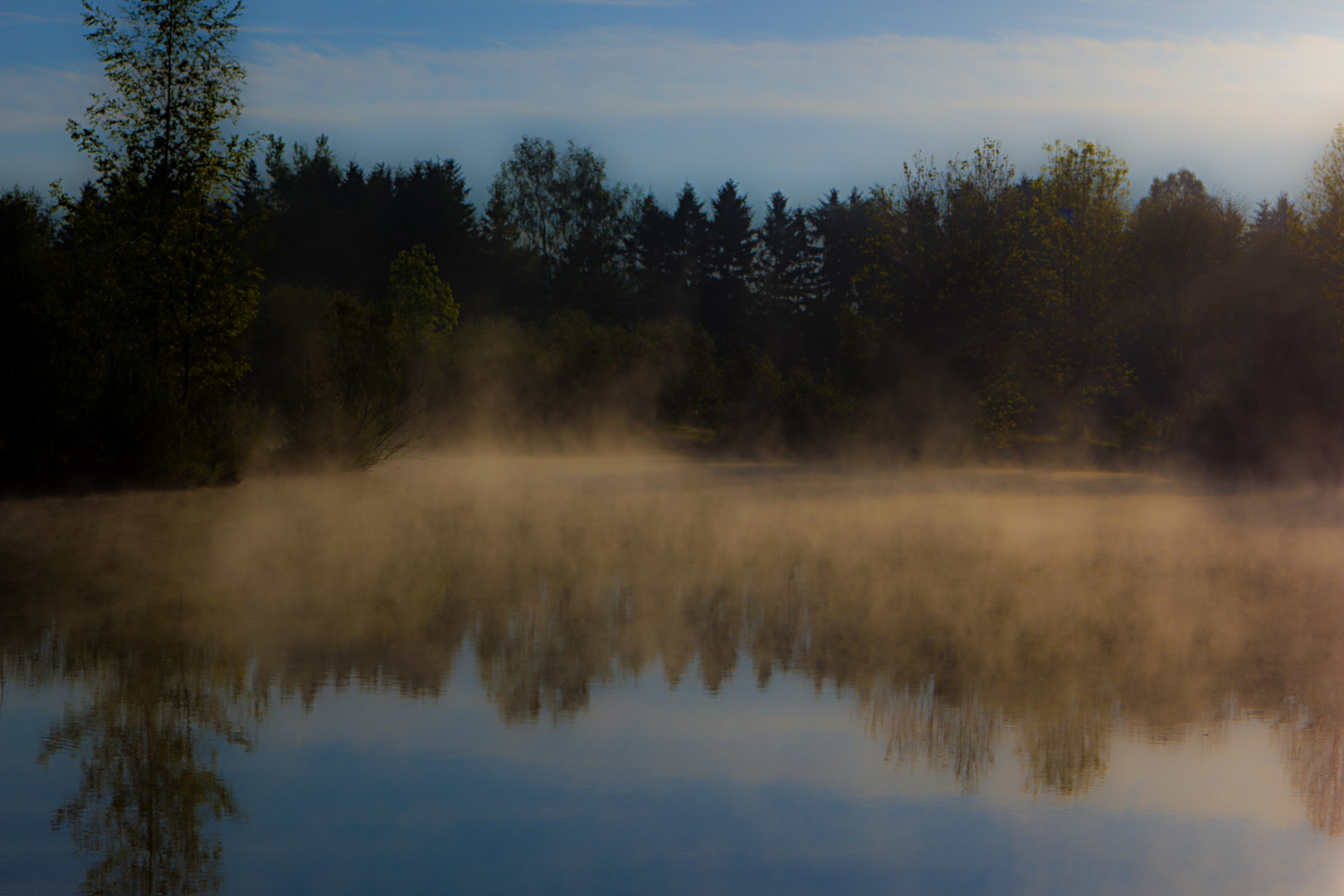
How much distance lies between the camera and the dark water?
400 cm

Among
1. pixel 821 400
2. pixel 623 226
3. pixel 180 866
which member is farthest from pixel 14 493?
Answer: pixel 623 226

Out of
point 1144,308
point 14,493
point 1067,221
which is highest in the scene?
point 1067,221

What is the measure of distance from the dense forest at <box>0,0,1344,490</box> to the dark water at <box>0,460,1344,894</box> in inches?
349

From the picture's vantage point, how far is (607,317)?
207ft

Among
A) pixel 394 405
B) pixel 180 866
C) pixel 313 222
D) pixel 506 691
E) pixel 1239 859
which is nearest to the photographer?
pixel 180 866

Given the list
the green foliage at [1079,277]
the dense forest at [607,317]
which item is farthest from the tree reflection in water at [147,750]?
the green foliage at [1079,277]

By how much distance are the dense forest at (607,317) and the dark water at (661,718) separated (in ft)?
29.1

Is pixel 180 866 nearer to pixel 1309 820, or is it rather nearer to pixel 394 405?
pixel 1309 820

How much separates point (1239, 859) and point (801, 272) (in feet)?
225

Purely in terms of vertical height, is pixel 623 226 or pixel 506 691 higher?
pixel 623 226

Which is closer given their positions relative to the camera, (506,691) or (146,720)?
(146,720)

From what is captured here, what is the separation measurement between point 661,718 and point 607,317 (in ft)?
190

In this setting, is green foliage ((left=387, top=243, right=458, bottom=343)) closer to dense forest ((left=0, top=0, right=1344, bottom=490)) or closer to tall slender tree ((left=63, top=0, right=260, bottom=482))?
dense forest ((left=0, top=0, right=1344, bottom=490))

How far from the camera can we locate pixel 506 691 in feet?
20.6
